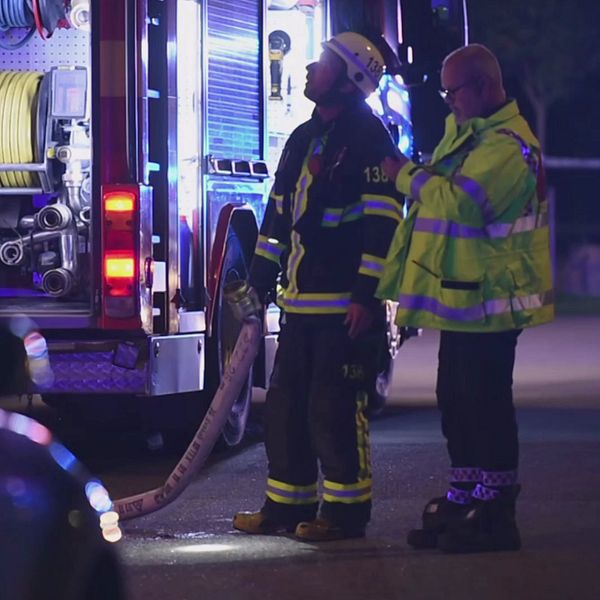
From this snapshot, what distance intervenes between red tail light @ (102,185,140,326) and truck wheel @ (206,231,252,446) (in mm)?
906

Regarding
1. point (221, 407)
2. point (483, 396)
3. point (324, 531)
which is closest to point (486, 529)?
point (483, 396)

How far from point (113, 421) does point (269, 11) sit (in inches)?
103

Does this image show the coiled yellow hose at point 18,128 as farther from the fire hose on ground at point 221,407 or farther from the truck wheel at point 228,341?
the fire hose on ground at point 221,407

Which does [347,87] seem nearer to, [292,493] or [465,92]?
[465,92]

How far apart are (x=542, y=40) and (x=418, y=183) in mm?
33444

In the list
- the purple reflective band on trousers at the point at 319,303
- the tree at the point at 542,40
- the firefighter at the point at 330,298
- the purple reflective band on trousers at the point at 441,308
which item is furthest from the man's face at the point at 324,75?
the tree at the point at 542,40

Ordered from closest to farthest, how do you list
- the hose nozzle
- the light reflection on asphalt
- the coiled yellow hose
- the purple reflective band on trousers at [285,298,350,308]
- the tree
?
the light reflection on asphalt, the purple reflective band on trousers at [285,298,350,308], the hose nozzle, the coiled yellow hose, the tree

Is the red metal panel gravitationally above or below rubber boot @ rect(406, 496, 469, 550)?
above

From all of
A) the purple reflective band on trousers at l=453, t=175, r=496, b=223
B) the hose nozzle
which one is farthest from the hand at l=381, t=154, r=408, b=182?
the hose nozzle

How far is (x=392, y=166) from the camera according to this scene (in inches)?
275

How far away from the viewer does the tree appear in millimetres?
38844

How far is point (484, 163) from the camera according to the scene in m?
6.79

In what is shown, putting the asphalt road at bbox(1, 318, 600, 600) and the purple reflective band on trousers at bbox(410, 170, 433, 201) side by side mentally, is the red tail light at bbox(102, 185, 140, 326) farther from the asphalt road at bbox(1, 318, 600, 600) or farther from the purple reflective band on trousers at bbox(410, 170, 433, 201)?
the purple reflective band on trousers at bbox(410, 170, 433, 201)

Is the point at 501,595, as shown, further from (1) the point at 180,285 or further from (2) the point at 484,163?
(1) the point at 180,285
